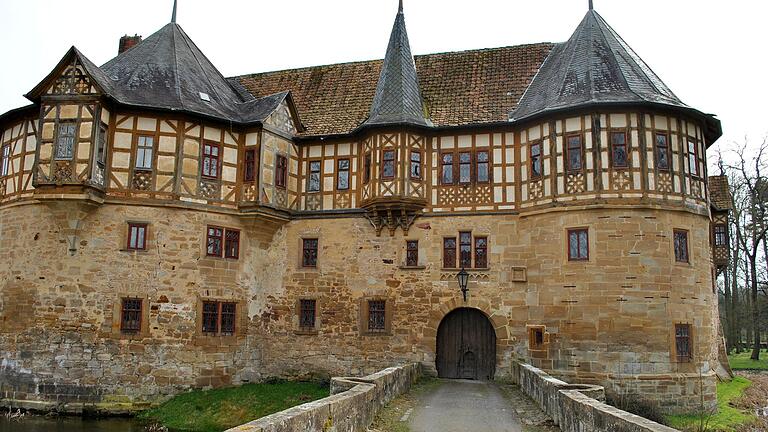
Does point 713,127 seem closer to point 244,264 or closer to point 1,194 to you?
point 244,264

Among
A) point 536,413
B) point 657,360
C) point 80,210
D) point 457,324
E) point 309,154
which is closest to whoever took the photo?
point 536,413

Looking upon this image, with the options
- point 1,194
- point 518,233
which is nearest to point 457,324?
point 518,233

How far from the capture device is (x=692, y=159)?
2109 centimetres

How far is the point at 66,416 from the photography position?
1983 centimetres

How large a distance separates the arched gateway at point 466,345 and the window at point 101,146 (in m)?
12.4

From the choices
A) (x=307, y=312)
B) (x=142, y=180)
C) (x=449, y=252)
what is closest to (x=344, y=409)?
(x=449, y=252)

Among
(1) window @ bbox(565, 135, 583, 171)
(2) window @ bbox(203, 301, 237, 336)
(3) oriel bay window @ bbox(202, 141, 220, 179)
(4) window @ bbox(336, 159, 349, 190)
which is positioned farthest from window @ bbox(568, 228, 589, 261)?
(3) oriel bay window @ bbox(202, 141, 220, 179)

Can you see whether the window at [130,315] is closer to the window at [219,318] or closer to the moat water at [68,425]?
the window at [219,318]

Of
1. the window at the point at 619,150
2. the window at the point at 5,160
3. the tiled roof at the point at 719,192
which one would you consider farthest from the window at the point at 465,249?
the window at the point at 5,160

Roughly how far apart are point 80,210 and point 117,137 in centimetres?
266

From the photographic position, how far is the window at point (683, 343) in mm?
19562

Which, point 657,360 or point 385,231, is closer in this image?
point 657,360

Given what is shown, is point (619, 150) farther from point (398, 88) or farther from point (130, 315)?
point (130, 315)

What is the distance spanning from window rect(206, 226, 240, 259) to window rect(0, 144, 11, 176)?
7706 millimetres
